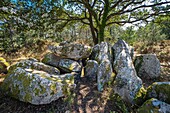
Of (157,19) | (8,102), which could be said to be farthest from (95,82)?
(157,19)

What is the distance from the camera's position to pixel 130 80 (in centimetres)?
403

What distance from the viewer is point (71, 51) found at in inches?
224

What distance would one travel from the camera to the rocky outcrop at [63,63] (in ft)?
17.7

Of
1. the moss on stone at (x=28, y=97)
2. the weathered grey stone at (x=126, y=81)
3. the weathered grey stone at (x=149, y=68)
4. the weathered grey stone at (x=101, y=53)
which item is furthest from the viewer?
the weathered grey stone at (x=149, y=68)

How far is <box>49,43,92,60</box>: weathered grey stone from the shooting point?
18.7 feet

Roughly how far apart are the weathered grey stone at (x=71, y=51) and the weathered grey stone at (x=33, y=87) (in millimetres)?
1863

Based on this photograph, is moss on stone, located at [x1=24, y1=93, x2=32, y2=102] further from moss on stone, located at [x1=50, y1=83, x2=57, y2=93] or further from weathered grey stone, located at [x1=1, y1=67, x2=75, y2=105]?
moss on stone, located at [x1=50, y1=83, x2=57, y2=93]

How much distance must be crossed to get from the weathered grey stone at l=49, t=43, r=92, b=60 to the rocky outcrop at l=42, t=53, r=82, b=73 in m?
0.19

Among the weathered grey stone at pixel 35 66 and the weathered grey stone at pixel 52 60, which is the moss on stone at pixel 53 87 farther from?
the weathered grey stone at pixel 52 60

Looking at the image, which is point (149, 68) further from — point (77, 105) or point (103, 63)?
point (77, 105)

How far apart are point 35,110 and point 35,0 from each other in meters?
4.75

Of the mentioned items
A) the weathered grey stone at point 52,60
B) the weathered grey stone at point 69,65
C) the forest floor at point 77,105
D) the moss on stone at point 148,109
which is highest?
the weathered grey stone at point 52,60

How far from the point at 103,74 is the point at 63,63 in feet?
5.82

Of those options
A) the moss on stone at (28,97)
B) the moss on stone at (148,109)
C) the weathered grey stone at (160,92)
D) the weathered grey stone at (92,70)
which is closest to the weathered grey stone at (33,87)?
the moss on stone at (28,97)
